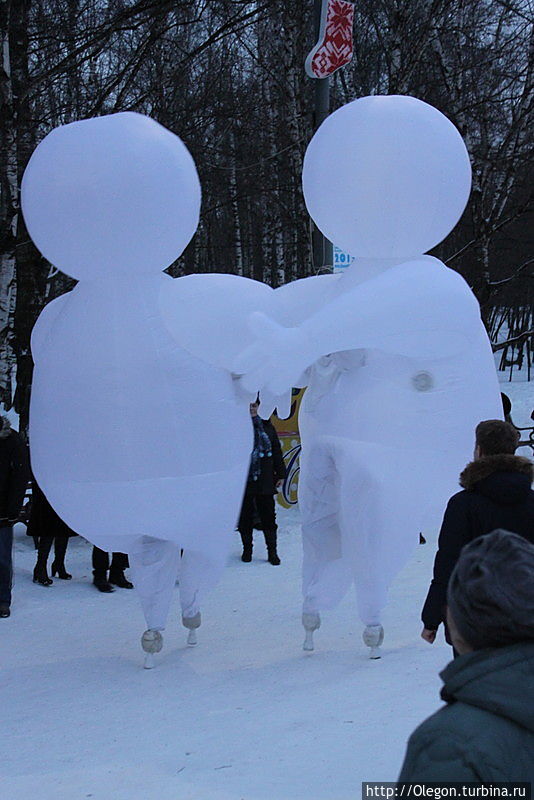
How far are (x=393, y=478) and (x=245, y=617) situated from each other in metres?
1.69

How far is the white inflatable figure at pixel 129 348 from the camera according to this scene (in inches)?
168

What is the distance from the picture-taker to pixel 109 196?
423cm

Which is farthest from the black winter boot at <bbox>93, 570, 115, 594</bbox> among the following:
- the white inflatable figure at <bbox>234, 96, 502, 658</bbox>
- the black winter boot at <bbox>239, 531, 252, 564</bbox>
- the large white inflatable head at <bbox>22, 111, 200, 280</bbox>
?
the large white inflatable head at <bbox>22, 111, 200, 280</bbox>

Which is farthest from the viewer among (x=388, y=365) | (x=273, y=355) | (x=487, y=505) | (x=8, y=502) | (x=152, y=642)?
(x=8, y=502)

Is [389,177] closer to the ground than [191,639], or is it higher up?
higher up

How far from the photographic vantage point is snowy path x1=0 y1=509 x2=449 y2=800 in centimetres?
338

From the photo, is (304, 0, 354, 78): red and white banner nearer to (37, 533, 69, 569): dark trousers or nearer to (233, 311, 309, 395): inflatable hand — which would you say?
(233, 311, 309, 395): inflatable hand

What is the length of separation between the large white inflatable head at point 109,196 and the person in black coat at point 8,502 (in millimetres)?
2007

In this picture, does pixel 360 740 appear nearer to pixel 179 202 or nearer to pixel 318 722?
pixel 318 722

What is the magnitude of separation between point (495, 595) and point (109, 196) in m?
3.26

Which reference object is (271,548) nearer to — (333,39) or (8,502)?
(8,502)

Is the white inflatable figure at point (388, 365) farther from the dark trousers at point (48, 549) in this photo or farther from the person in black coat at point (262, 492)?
the dark trousers at point (48, 549)

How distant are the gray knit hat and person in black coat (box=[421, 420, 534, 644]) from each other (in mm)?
1714

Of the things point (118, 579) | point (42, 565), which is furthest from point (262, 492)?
point (42, 565)
